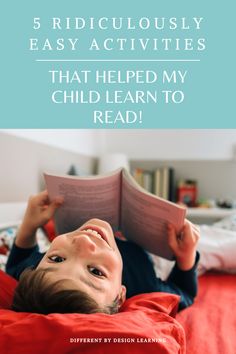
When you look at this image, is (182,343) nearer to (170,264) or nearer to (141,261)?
(141,261)

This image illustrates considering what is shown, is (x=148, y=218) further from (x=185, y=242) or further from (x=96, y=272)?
(x=96, y=272)

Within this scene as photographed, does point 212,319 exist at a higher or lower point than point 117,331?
lower

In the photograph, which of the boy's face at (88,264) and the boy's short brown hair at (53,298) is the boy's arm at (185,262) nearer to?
the boy's face at (88,264)

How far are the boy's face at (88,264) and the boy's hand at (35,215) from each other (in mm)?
281

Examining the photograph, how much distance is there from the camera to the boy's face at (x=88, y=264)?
24.5 inches

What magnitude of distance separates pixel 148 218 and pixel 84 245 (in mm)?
292

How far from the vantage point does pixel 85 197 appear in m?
0.98
